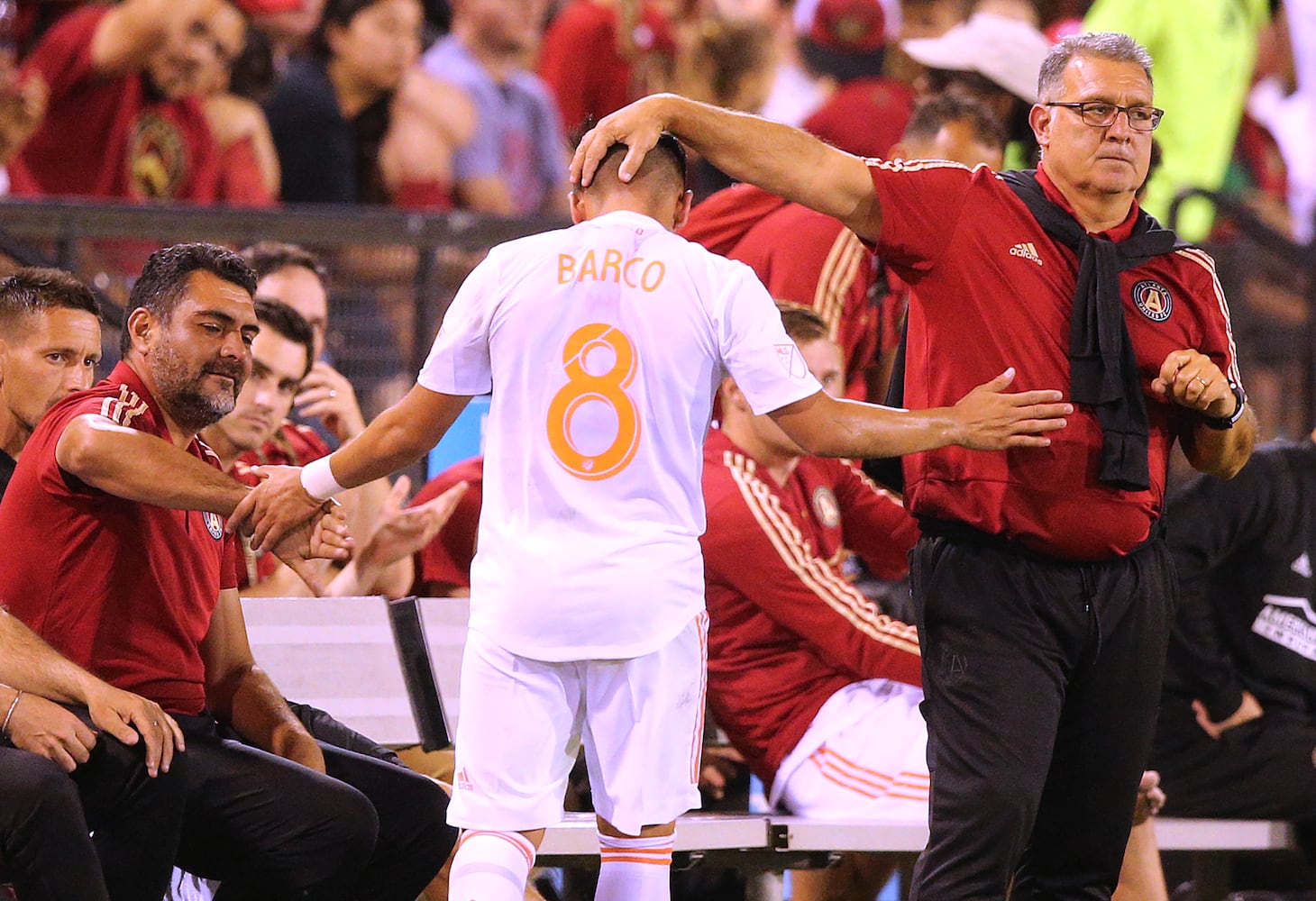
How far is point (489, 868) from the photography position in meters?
3.59

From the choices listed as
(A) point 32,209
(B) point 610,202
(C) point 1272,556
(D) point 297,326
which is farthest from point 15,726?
(C) point 1272,556

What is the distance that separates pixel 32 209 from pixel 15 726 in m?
3.15

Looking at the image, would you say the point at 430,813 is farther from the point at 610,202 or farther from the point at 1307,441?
the point at 1307,441

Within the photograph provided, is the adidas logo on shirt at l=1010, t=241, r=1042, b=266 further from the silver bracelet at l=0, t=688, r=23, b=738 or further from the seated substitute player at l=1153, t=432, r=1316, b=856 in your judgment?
the silver bracelet at l=0, t=688, r=23, b=738

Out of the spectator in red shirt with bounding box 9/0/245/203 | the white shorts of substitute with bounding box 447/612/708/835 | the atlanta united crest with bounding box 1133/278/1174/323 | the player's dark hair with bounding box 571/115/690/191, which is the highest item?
the spectator in red shirt with bounding box 9/0/245/203

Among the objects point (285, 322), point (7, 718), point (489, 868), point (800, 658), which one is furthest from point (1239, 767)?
point (7, 718)

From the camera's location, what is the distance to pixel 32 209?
6523 mm

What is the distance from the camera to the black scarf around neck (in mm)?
3775

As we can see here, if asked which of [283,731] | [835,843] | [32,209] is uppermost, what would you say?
[32,209]

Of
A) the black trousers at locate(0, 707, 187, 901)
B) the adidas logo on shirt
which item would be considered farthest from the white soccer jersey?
the black trousers at locate(0, 707, 187, 901)

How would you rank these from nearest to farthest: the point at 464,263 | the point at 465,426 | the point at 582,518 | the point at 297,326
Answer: the point at 582,518
the point at 297,326
the point at 465,426
the point at 464,263

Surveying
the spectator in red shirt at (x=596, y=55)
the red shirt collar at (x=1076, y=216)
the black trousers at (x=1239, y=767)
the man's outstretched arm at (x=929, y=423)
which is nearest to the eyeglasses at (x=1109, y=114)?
the red shirt collar at (x=1076, y=216)

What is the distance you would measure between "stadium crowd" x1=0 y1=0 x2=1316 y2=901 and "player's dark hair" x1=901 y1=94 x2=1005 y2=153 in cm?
2

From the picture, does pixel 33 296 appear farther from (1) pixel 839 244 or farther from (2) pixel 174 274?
(1) pixel 839 244
